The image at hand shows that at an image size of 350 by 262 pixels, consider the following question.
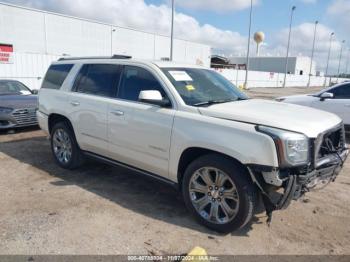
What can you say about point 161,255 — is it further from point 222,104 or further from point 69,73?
point 69,73

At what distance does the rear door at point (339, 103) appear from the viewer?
8.52 meters

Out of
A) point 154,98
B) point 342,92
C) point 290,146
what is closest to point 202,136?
point 154,98

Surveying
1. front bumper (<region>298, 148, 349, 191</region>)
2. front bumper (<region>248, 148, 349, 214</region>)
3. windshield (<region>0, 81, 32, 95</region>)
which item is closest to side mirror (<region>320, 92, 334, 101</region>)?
front bumper (<region>298, 148, 349, 191</region>)

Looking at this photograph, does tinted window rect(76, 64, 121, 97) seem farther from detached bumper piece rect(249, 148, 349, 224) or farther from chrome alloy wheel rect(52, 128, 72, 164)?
detached bumper piece rect(249, 148, 349, 224)

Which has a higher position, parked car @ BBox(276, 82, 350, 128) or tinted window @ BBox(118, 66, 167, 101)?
tinted window @ BBox(118, 66, 167, 101)

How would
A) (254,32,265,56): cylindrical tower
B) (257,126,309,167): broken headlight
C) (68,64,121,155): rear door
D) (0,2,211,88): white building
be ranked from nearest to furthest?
1. (257,126,309,167): broken headlight
2. (68,64,121,155): rear door
3. (0,2,211,88): white building
4. (254,32,265,56): cylindrical tower

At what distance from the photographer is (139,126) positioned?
412 cm

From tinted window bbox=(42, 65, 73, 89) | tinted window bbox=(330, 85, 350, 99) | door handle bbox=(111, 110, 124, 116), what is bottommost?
door handle bbox=(111, 110, 124, 116)

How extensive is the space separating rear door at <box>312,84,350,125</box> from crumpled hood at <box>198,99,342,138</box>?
5.21 m

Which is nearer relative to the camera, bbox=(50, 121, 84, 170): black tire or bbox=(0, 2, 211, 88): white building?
bbox=(50, 121, 84, 170): black tire

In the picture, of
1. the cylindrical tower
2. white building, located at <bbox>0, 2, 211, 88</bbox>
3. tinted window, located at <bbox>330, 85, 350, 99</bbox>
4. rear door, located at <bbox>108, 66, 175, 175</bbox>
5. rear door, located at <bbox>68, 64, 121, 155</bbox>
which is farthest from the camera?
the cylindrical tower

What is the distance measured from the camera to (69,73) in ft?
18.1

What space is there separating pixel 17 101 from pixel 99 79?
4577 millimetres

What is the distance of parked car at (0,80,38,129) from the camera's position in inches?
317
